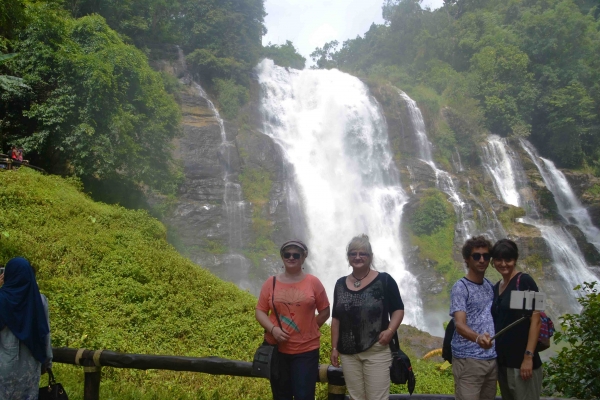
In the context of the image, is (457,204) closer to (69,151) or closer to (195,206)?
(195,206)

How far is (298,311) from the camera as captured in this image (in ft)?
10.4

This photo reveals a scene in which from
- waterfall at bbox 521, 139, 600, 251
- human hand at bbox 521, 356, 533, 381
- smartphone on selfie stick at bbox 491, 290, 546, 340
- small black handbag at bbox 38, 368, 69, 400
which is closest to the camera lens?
smartphone on selfie stick at bbox 491, 290, 546, 340

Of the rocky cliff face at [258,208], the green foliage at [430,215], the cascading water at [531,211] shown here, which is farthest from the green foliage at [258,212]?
the cascading water at [531,211]

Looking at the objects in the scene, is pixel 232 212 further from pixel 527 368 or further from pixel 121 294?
pixel 527 368

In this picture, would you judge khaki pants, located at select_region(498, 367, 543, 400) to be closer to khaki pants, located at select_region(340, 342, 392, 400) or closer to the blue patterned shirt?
the blue patterned shirt

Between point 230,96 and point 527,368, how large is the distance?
24804 millimetres

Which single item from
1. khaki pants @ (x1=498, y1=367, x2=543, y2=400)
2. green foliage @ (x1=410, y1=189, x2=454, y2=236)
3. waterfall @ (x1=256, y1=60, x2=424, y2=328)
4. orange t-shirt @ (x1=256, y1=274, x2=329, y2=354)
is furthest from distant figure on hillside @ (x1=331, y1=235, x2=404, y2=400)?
green foliage @ (x1=410, y1=189, x2=454, y2=236)

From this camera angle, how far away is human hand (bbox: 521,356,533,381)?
2.90 metres

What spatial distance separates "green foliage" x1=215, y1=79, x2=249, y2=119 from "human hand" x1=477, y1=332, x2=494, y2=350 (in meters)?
23.5

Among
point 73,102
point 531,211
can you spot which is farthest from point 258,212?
point 531,211

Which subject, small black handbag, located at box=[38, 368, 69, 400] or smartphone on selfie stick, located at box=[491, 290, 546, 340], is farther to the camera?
small black handbag, located at box=[38, 368, 69, 400]

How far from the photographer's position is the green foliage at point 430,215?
23.0m

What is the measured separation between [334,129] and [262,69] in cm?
750

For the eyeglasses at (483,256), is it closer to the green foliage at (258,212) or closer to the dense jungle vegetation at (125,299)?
the dense jungle vegetation at (125,299)
